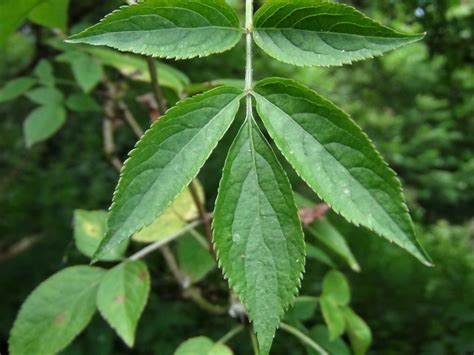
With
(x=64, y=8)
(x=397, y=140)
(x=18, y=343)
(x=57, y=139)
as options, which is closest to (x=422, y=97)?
(x=397, y=140)

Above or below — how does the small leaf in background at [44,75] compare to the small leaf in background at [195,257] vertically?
above

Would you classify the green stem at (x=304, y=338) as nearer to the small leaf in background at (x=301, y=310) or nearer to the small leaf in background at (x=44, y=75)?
the small leaf in background at (x=301, y=310)

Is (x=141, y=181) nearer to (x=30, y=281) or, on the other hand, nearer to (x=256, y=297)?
(x=256, y=297)

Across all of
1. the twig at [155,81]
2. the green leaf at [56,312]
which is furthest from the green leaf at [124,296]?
the twig at [155,81]

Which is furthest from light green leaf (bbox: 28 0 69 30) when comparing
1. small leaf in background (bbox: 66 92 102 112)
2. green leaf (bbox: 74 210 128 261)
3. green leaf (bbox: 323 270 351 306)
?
green leaf (bbox: 323 270 351 306)

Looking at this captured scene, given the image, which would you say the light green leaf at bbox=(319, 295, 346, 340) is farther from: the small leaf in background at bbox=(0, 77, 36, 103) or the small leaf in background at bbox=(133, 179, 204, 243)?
the small leaf in background at bbox=(0, 77, 36, 103)

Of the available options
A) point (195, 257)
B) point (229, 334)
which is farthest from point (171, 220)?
point (229, 334)

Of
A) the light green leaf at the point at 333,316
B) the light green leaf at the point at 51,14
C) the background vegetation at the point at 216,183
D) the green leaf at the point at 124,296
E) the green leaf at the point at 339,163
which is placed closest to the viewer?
the green leaf at the point at 339,163
